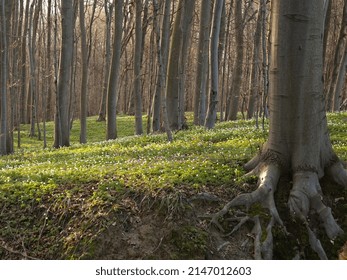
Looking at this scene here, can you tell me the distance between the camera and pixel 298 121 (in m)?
6.43

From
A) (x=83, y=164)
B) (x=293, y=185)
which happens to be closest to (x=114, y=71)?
(x=83, y=164)

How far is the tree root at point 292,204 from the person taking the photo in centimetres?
563

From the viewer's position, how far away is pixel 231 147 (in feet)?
30.5

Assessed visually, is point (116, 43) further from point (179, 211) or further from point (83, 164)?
point (179, 211)

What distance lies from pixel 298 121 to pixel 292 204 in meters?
1.45

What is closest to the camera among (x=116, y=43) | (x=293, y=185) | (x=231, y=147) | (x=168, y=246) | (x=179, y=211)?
(x=168, y=246)

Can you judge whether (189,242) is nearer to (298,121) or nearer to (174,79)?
(298,121)

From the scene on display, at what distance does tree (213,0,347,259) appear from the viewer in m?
6.14

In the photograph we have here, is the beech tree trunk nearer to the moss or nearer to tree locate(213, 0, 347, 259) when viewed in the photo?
tree locate(213, 0, 347, 259)

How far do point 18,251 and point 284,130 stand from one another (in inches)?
195

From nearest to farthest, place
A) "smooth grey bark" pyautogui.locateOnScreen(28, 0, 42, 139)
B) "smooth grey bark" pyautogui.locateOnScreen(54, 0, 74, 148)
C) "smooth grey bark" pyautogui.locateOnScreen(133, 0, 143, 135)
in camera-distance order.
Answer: "smooth grey bark" pyautogui.locateOnScreen(54, 0, 74, 148)
"smooth grey bark" pyautogui.locateOnScreen(133, 0, 143, 135)
"smooth grey bark" pyautogui.locateOnScreen(28, 0, 42, 139)

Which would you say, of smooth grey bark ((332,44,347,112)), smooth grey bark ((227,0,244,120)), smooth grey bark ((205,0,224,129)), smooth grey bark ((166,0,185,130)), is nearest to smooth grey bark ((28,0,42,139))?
smooth grey bark ((166,0,185,130))

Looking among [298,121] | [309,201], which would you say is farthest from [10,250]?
[298,121]

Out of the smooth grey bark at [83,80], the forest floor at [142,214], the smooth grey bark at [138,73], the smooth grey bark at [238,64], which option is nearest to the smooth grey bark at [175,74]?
the smooth grey bark at [138,73]
